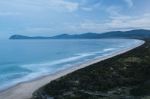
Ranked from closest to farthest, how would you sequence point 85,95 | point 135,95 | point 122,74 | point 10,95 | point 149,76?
1. point 135,95
2. point 85,95
3. point 10,95
4. point 149,76
5. point 122,74

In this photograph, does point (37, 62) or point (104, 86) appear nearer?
point (104, 86)

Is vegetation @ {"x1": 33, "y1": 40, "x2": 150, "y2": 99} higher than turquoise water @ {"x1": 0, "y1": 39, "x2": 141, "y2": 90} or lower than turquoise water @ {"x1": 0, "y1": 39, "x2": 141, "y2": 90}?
higher

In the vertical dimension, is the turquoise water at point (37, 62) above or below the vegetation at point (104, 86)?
below

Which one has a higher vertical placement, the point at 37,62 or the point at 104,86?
the point at 104,86

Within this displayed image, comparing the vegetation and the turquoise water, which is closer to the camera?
the vegetation

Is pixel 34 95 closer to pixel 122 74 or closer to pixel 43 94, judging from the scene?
pixel 43 94

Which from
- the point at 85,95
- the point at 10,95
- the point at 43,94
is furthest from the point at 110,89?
the point at 10,95

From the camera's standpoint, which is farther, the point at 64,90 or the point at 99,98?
the point at 64,90

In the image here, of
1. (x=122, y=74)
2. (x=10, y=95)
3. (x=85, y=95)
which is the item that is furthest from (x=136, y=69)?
(x=10, y=95)

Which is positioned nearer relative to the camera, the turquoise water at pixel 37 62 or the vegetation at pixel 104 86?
the vegetation at pixel 104 86

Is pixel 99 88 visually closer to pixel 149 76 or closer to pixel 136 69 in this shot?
pixel 149 76

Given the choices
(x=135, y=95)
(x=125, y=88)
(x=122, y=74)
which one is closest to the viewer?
(x=135, y=95)
